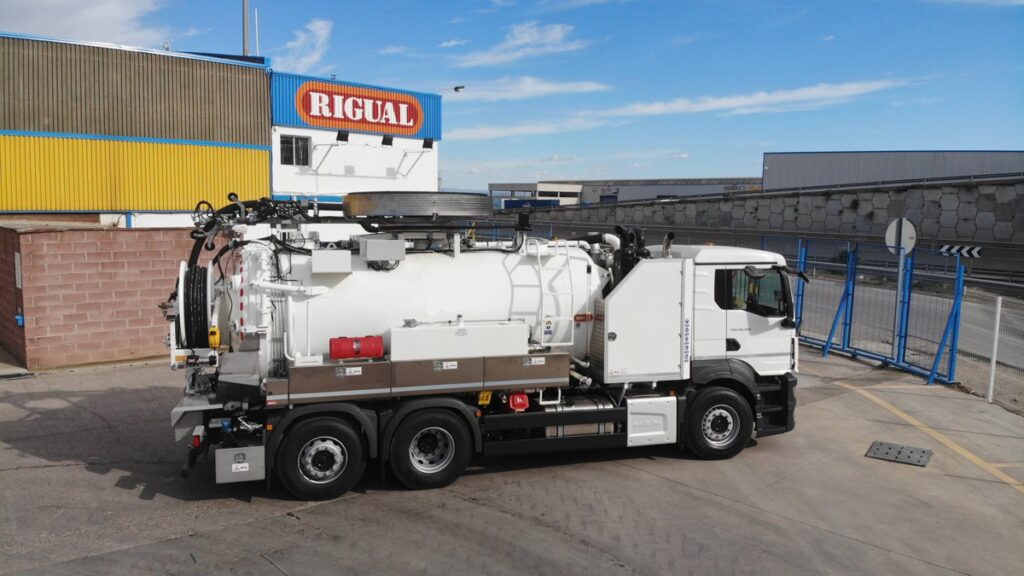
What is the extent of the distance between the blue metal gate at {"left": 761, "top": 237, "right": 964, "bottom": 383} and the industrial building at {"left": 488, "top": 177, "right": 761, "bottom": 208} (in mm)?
50650

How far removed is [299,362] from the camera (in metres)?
7.77

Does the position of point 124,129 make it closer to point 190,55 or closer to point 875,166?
point 190,55

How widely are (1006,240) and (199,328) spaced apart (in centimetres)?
2759

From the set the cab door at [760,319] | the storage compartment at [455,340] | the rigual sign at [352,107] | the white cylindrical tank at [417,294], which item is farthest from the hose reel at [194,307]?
the rigual sign at [352,107]

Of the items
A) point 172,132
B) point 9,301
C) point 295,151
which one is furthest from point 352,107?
point 9,301

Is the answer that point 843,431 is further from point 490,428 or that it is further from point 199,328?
point 199,328

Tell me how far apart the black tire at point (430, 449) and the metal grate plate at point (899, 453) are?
5285mm

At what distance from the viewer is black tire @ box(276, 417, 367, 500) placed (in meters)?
7.63

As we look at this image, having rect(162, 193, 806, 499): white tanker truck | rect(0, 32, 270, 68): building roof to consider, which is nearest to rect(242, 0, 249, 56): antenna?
rect(0, 32, 270, 68): building roof

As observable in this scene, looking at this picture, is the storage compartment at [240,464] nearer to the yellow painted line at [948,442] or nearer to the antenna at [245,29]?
the yellow painted line at [948,442]

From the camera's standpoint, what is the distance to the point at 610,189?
9056cm

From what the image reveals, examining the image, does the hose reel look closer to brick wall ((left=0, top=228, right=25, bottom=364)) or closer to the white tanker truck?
the white tanker truck

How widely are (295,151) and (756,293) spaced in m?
23.8

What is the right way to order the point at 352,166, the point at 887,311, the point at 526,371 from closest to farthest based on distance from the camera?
the point at 526,371
the point at 887,311
the point at 352,166
